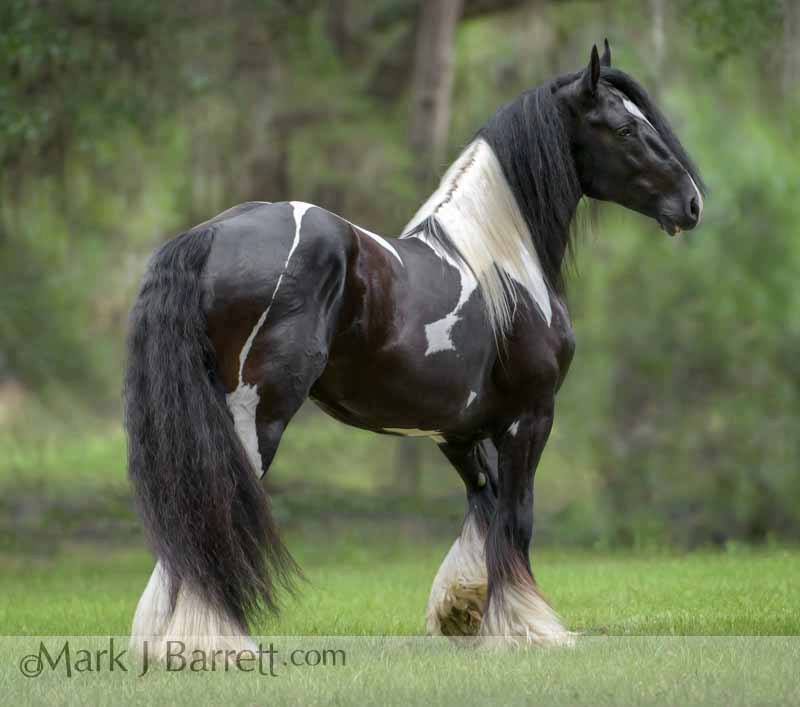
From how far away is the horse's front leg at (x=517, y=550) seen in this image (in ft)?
16.4

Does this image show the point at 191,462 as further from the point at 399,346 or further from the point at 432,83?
the point at 432,83

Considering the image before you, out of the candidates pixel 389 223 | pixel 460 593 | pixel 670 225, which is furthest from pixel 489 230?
pixel 389 223

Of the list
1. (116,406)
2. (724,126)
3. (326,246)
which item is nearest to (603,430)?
(724,126)

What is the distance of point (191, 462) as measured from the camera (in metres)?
4.21

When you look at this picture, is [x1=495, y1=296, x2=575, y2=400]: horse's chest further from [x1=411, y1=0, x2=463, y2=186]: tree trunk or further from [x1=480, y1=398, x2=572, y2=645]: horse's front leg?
[x1=411, y1=0, x2=463, y2=186]: tree trunk

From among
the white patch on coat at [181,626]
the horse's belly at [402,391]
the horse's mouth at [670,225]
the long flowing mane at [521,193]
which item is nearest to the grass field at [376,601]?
the white patch on coat at [181,626]

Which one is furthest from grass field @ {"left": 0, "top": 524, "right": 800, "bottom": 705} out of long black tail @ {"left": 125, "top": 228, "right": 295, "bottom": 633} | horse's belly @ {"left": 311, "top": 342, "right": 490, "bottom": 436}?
horse's belly @ {"left": 311, "top": 342, "right": 490, "bottom": 436}

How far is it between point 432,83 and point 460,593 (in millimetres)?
7561

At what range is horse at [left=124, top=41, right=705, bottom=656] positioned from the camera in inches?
167

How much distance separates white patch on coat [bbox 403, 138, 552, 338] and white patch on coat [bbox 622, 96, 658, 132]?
24.2 inches

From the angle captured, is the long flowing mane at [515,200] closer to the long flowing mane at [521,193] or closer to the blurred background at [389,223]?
the long flowing mane at [521,193]

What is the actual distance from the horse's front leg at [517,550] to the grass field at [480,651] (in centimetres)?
16

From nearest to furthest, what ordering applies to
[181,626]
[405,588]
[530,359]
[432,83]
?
[181,626] < [530,359] < [405,588] < [432,83]

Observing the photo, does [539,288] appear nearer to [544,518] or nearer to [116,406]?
[544,518]
